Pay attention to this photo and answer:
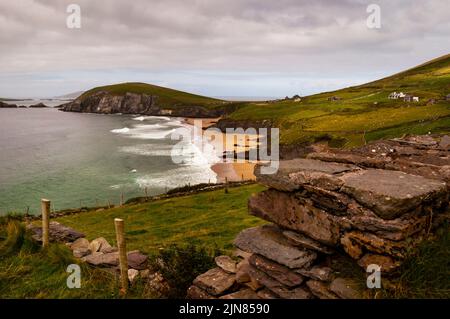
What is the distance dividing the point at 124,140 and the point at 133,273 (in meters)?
120

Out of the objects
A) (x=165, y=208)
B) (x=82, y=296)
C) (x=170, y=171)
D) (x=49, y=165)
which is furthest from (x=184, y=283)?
(x=49, y=165)

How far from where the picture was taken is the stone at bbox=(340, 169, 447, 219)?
9.26 meters

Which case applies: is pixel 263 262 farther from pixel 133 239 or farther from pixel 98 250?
pixel 133 239

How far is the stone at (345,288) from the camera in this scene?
9406 mm

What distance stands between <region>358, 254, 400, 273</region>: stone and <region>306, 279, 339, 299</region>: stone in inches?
45.6

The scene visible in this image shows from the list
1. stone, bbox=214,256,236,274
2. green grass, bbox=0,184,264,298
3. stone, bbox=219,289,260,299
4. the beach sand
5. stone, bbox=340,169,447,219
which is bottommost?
the beach sand

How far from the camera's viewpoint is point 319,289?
993 cm

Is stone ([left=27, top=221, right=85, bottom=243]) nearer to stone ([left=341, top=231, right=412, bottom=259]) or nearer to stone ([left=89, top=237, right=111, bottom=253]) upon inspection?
stone ([left=89, top=237, right=111, bottom=253])

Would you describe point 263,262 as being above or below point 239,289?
above

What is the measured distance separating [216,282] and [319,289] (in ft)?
11.8

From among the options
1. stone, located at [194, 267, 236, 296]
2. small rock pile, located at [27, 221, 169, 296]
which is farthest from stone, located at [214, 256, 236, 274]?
small rock pile, located at [27, 221, 169, 296]

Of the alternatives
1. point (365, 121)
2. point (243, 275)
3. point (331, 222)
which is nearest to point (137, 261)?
point (243, 275)

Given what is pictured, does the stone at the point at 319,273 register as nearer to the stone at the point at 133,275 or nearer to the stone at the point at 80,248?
the stone at the point at 133,275

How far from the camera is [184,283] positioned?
42.9 feet
